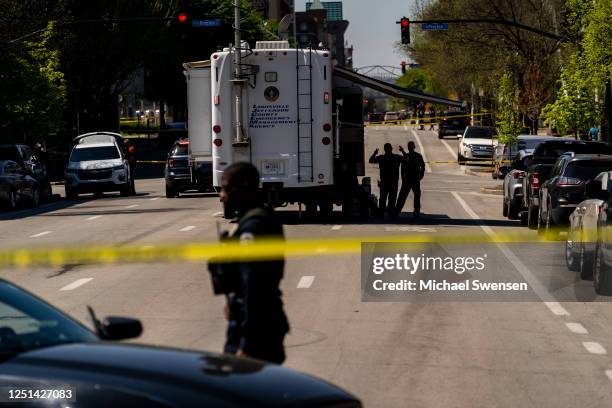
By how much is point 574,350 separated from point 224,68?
15.7 meters

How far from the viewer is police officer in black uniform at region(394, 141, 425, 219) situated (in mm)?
30125

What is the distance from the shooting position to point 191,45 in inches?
3848

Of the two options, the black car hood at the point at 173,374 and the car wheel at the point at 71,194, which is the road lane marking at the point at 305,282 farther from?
the car wheel at the point at 71,194

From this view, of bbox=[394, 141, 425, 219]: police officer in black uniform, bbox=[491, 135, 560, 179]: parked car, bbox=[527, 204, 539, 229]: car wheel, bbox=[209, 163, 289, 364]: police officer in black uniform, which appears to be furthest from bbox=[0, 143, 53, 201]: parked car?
bbox=[209, 163, 289, 364]: police officer in black uniform

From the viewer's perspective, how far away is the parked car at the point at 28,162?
38562 millimetres

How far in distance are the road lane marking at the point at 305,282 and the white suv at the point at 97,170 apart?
25.8m

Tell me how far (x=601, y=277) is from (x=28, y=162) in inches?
1018

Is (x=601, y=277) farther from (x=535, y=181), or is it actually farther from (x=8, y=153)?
(x=8, y=153)

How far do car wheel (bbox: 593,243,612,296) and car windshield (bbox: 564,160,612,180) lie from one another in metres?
6.49

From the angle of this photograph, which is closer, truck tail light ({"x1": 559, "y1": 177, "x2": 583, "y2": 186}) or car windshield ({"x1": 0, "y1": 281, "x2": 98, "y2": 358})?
car windshield ({"x1": 0, "y1": 281, "x2": 98, "y2": 358})

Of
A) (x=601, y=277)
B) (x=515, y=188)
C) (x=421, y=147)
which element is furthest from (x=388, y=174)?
(x=421, y=147)

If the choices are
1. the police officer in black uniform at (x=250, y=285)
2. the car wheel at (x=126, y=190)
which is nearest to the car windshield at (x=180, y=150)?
the car wheel at (x=126, y=190)

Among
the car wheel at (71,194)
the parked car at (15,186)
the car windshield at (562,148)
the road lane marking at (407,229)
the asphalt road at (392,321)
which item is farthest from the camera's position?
the car wheel at (71,194)

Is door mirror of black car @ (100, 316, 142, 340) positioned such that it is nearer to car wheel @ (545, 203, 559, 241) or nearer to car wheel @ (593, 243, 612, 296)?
car wheel @ (593, 243, 612, 296)
